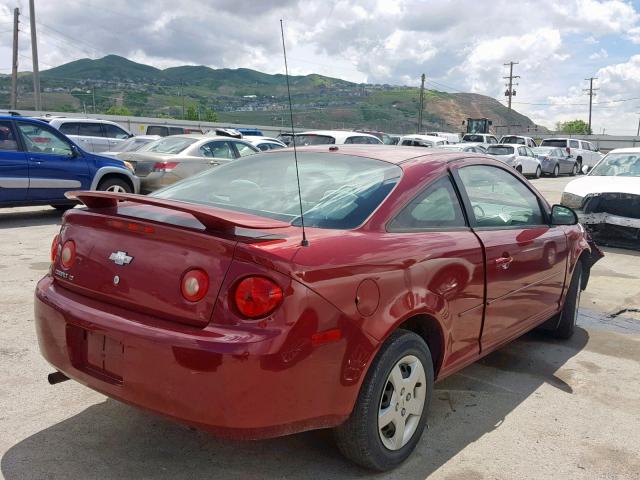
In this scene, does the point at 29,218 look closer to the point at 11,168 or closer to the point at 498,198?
the point at 11,168

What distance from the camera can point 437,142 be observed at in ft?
80.5

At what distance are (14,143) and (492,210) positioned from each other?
7.93 metres

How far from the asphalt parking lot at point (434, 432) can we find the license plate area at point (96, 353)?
0.40 m

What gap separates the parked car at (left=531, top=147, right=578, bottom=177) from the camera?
27.4m

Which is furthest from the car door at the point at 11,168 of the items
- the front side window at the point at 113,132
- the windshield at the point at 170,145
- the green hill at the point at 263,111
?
the green hill at the point at 263,111

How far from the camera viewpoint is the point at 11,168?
9.09 m

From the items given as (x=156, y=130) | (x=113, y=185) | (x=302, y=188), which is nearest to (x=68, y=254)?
(x=302, y=188)

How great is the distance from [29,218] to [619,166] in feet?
32.9

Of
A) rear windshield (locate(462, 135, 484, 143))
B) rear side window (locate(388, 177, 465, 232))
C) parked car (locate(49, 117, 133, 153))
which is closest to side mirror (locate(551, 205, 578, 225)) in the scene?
rear side window (locate(388, 177, 465, 232))

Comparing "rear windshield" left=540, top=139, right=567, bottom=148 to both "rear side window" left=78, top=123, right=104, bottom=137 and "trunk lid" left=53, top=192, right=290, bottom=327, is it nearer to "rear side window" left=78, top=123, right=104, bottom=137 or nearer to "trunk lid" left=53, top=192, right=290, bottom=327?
"rear side window" left=78, top=123, right=104, bottom=137

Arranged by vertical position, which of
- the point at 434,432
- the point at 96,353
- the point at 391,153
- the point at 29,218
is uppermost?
the point at 391,153

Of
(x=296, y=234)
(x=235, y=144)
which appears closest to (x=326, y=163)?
(x=296, y=234)

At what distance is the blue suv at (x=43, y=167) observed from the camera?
9.12 metres

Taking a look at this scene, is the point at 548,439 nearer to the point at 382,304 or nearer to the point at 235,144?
the point at 382,304
